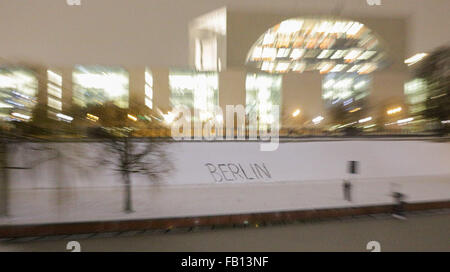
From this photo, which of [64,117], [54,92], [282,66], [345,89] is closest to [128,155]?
[64,117]

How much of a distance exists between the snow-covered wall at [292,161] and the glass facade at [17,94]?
3340 millimetres

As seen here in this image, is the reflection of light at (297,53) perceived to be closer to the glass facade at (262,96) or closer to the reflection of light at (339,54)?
the glass facade at (262,96)

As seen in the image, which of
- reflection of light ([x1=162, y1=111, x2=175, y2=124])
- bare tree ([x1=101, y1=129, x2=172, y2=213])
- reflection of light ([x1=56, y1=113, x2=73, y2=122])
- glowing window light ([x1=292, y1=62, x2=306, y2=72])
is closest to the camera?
reflection of light ([x1=56, y1=113, x2=73, y2=122])

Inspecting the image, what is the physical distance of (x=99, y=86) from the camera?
5820 millimetres

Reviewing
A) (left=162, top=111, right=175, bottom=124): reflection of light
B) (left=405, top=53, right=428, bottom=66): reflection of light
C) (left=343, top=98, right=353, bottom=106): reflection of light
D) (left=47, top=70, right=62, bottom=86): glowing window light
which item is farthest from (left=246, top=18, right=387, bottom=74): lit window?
(left=47, top=70, right=62, bottom=86): glowing window light

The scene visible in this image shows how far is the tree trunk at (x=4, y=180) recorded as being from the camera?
368 cm

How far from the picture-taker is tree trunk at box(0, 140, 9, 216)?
368 centimetres

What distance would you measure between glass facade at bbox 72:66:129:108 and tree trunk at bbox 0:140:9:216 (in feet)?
4.99

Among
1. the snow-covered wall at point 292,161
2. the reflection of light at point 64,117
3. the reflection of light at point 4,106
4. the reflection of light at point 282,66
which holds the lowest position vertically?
the snow-covered wall at point 292,161

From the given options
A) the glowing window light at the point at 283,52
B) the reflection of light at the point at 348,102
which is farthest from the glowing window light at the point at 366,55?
the glowing window light at the point at 283,52

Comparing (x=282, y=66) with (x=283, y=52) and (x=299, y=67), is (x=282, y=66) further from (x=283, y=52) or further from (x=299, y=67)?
(x=283, y=52)

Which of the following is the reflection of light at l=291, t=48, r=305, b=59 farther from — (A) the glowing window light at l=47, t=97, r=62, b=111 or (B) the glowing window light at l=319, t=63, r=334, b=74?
(A) the glowing window light at l=47, t=97, r=62, b=111

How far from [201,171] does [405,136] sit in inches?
366
